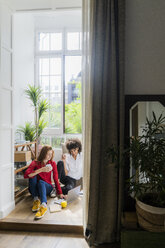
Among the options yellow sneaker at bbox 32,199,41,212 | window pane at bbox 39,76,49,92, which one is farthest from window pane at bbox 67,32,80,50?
yellow sneaker at bbox 32,199,41,212

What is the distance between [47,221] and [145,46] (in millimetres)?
2137

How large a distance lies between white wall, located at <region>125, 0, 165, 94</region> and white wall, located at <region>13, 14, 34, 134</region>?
7.10 feet

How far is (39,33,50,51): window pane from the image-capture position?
446 centimetres

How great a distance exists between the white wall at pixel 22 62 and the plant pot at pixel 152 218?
2.71 meters

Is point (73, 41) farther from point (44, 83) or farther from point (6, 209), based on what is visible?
point (6, 209)

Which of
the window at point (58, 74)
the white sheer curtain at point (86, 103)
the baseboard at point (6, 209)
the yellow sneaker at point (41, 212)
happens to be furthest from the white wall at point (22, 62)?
the white sheer curtain at point (86, 103)

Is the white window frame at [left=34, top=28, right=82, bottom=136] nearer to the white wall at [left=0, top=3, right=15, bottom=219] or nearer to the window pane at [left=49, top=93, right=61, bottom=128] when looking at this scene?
the window pane at [left=49, top=93, right=61, bottom=128]

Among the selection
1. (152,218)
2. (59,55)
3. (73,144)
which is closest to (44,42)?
(59,55)

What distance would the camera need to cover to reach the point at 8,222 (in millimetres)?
2311

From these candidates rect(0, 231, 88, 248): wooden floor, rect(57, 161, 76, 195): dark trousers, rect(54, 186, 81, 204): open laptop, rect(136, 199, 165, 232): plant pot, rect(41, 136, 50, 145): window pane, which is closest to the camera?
rect(136, 199, 165, 232): plant pot

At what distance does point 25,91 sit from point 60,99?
0.90 meters

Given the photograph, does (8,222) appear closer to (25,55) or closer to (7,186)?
(7,186)

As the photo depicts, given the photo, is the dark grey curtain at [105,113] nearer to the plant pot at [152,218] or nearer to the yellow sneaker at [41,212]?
the plant pot at [152,218]

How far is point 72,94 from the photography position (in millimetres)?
4500
